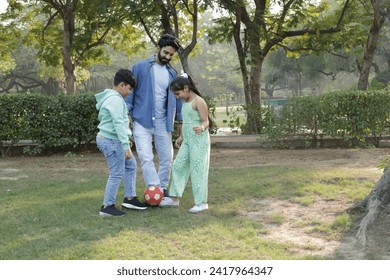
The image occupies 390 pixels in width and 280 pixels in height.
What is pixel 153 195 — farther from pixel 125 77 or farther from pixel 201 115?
pixel 125 77

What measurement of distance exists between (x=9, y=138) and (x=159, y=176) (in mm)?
6758

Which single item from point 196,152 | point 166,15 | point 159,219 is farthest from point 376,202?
point 166,15

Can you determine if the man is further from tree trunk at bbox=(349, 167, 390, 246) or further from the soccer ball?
tree trunk at bbox=(349, 167, 390, 246)

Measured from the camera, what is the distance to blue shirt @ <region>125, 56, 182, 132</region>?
6203mm

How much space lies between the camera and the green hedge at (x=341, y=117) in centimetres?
1202

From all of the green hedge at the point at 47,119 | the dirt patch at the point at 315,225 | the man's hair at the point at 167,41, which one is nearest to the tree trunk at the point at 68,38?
the green hedge at the point at 47,119

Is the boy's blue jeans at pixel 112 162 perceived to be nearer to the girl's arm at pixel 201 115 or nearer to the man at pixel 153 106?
the man at pixel 153 106

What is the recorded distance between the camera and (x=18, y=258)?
14.1 ft

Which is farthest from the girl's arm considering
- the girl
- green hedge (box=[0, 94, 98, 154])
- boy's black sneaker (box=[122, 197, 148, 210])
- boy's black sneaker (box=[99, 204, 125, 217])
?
green hedge (box=[0, 94, 98, 154])

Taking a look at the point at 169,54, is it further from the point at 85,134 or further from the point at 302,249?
the point at 85,134

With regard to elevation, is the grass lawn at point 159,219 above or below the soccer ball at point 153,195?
below

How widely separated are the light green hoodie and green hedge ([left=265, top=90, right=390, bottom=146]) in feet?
23.6

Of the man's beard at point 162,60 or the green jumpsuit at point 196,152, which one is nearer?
the green jumpsuit at point 196,152

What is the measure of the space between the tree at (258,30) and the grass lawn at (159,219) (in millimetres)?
7352
